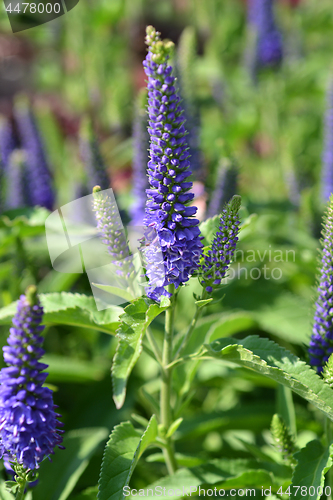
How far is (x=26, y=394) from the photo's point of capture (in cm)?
118

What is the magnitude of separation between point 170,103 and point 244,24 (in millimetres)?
5278

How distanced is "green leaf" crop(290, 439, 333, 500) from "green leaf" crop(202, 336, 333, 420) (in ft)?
0.73

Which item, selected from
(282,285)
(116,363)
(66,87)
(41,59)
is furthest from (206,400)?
(41,59)

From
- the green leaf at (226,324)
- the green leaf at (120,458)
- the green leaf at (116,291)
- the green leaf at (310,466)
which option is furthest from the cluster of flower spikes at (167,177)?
the green leaf at (310,466)

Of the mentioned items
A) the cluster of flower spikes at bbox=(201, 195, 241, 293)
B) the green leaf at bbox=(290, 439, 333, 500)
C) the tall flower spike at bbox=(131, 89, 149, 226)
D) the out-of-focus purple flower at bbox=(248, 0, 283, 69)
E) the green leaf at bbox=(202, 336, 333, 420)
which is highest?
the out-of-focus purple flower at bbox=(248, 0, 283, 69)

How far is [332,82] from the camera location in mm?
2693

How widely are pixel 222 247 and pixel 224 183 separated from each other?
97 cm

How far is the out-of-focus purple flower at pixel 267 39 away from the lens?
11.6ft

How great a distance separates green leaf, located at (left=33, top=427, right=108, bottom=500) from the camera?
5.78 ft

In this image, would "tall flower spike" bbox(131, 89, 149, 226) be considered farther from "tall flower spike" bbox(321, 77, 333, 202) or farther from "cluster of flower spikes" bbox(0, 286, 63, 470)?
"tall flower spike" bbox(321, 77, 333, 202)

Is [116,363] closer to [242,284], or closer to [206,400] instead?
[242,284]

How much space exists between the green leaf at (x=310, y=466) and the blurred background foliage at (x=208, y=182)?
13.1 inches

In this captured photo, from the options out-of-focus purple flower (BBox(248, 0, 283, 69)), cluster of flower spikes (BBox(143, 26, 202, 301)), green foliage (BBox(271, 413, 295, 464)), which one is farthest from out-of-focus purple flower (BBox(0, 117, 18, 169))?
green foliage (BBox(271, 413, 295, 464))
